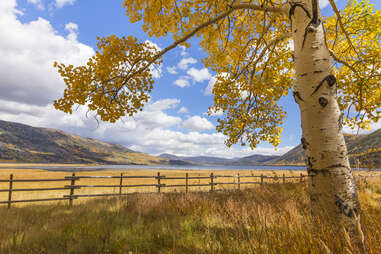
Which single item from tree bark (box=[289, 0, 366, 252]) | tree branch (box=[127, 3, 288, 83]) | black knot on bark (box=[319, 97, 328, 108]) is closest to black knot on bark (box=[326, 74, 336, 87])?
tree bark (box=[289, 0, 366, 252])

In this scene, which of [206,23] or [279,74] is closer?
[206,23]

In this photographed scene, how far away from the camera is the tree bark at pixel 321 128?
2109 mm

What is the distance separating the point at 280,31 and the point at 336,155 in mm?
4984

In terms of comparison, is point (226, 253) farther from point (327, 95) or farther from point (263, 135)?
point (263, 135)

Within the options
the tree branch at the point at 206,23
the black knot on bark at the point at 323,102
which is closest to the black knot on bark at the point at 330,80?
the black knot on bark at the point at 323,102

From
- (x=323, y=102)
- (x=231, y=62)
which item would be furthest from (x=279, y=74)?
(x=323, y=102)

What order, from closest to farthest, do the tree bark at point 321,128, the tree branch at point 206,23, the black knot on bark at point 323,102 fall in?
the tree bark at point 321,128
the black knot on bark at point 323,102
the tree branch at point 206,23

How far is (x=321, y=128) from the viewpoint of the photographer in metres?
2.26

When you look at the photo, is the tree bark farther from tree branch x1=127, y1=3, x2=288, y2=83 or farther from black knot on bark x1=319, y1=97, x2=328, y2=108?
tree branch x1=127, y1=3, x2=288, y2=83

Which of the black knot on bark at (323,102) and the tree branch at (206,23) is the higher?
the tree branch at (206,23)

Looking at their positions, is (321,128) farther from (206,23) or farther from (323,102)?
(206,23)

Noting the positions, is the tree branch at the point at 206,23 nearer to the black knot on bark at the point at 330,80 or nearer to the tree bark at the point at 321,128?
the tree bark at the point at 321,128

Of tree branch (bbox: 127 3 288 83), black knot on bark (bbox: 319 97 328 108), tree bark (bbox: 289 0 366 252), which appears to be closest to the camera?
tree bark (bbox: 289 0 366 252)

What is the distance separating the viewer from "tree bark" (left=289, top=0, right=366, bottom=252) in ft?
6.92
